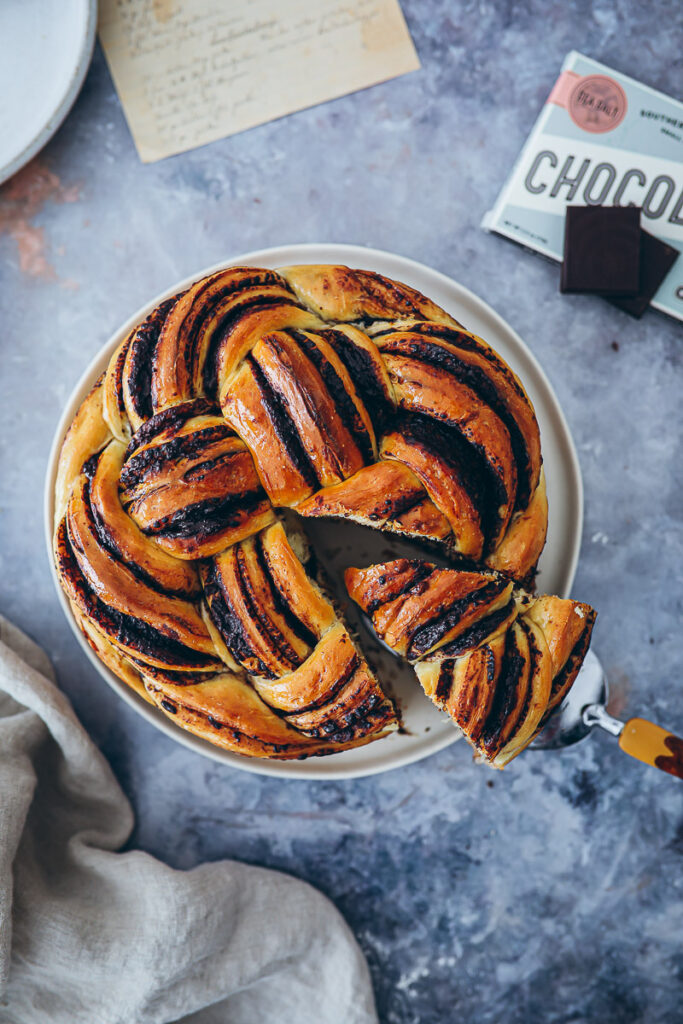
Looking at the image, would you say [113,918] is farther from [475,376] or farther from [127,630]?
[475,376]

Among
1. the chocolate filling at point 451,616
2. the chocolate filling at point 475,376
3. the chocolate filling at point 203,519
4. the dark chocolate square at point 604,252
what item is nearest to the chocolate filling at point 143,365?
the chocolate filling at point 203,519

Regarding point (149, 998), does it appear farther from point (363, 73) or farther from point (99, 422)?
point (363, 73)

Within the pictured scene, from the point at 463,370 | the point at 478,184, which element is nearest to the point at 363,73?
the point at 478,184

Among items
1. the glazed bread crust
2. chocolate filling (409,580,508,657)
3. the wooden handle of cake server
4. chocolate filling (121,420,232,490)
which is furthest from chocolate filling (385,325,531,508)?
the wooden handle of cake server

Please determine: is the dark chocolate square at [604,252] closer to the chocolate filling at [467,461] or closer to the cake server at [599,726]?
the chocolate filling at [467,461]

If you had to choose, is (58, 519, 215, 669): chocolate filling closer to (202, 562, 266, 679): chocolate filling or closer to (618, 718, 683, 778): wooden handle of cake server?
(202, 562, 266, 679): chocolate filling

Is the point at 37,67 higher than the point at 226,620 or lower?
higher

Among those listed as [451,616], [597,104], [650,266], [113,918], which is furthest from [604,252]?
[113,918]
